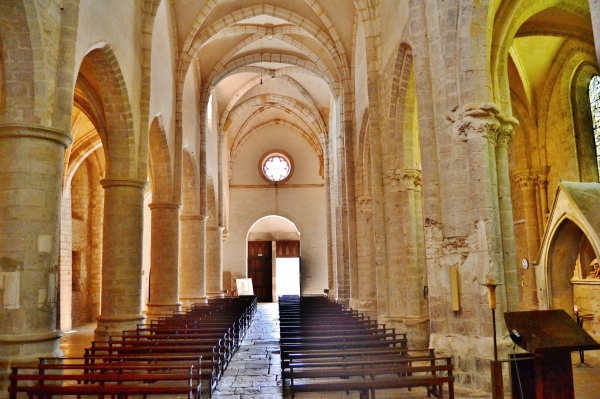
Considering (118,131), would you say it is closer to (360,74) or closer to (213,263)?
(360,74)

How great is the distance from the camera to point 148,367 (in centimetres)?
707

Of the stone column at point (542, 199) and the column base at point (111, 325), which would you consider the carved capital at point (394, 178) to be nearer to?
the stone column at point (542, 199)

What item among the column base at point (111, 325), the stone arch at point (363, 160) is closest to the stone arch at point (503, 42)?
the stone arch at point (363, 160)

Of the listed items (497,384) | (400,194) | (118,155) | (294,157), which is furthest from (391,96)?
(294,157)

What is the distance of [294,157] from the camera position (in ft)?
119

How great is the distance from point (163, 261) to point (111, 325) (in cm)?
478

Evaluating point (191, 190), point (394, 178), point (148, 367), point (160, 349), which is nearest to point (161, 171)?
point (191, 190)

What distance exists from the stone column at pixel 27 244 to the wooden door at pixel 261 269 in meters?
27.4

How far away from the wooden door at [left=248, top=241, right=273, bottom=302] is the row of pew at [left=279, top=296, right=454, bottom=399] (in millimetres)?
23897

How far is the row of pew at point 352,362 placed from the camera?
6719mm

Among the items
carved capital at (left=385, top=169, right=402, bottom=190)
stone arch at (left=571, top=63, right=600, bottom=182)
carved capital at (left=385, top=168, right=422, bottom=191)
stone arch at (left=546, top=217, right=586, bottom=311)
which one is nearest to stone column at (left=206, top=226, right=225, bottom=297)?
carved capital at (left=385, top=169, right=402, bottom=190)

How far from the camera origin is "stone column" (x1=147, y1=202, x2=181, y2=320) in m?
17.0

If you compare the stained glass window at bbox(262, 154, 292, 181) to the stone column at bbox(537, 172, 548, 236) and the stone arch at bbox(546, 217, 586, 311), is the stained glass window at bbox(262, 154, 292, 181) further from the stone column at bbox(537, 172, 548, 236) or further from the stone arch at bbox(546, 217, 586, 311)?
the stone arch at bbox(546, 217, 586, 311)

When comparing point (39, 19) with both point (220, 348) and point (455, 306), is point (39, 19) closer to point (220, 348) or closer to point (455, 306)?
point (220, 348)
